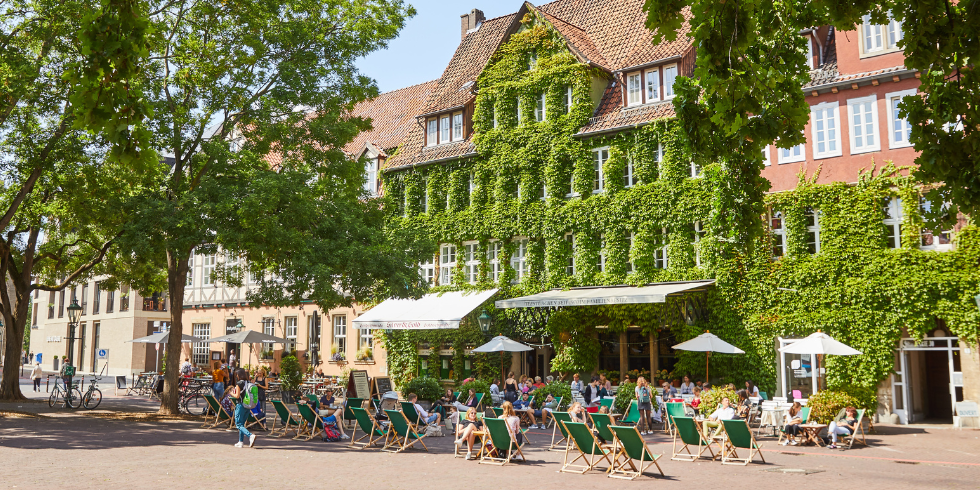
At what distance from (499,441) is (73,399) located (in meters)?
16.5

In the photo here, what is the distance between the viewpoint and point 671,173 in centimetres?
2458

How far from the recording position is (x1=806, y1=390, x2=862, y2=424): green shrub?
1781 cm

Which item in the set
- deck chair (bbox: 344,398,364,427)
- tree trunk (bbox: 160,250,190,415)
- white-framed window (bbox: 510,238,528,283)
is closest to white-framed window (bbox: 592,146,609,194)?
white-framed window (bbox: 510,238,528,283)

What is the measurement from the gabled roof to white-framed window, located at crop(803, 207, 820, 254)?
17.6 metres

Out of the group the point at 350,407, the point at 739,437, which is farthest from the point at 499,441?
the point at 350,407

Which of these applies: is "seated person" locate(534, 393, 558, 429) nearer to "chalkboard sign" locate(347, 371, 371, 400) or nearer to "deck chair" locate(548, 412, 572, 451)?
"deck chair" locate(548, 412, 572, 451)

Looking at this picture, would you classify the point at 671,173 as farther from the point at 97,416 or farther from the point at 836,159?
the point at 97,416

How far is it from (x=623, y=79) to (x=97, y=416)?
18.3 meters

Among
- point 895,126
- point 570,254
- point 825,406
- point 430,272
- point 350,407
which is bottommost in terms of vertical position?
point 825,406

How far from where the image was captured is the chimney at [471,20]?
115 feet

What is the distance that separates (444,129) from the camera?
3133 centimetres

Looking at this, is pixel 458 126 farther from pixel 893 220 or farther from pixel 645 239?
pixel 893 220

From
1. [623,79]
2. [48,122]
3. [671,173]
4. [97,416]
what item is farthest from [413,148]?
[97,416]

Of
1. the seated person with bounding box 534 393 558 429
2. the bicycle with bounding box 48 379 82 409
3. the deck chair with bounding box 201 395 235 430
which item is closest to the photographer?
the deck chair with bounding box 201 395 235 430
